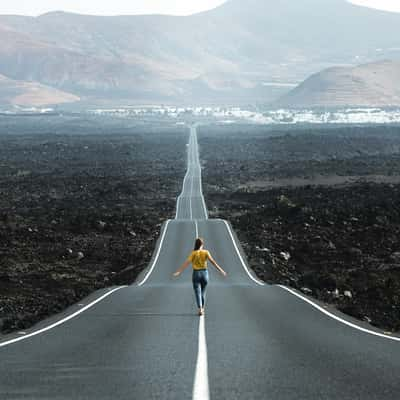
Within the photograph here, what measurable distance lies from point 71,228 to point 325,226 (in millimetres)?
22125

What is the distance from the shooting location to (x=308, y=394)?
12.8 metres

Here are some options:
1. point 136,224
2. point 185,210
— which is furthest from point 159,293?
point 185,210

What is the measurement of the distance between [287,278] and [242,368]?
33350mm

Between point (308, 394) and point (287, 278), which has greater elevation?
point (308, 394)

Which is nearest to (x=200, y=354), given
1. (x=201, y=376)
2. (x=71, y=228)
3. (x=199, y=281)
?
(x=201, y=376)

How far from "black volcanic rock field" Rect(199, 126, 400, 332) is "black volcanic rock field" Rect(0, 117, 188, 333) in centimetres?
794

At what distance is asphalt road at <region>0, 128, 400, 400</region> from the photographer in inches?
517

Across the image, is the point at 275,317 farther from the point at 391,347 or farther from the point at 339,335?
the point at 391,347

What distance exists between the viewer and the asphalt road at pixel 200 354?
13.1 m

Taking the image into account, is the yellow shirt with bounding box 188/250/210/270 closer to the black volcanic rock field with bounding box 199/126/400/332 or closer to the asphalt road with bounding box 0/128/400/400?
the asphalt road with bounding box 0/128/400/400

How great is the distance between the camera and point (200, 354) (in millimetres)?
16125

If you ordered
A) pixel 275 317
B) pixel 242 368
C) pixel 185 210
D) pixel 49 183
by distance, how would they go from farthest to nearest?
pixel 49 183
pixel 185 210
pixel 275 317
pixel 242 368

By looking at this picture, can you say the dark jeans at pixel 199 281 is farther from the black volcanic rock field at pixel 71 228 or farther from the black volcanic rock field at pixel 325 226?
the black volcanic rock field at pixel 325 226

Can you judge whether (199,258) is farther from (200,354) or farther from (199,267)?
(200,354)
